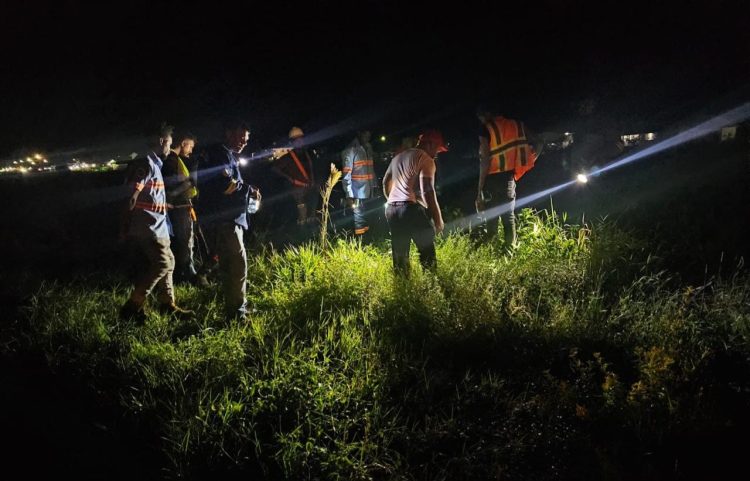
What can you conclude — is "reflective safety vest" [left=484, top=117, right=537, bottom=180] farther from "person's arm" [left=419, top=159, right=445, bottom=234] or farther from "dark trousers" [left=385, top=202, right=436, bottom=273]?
"dark trousers" [left=385, top=202, right=436, bottom=273]

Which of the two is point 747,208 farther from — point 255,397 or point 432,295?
point 255,397

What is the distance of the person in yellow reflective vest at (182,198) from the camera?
475 centimetres

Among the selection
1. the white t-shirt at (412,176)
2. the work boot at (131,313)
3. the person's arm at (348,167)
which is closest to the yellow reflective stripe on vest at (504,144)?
the white t-shirt at (412,176)

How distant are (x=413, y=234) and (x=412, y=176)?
0.56m

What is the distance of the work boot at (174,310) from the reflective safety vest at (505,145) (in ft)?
11.8

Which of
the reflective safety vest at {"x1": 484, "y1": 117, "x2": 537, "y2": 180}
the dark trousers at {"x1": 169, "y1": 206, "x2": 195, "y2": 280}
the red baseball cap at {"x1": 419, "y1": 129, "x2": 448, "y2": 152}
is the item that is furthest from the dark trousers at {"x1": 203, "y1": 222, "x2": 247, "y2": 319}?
the reflective safety vest at {"x1": 484, "y1": 117, "x2": 537, "y2": 180}

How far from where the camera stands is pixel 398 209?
4.50m

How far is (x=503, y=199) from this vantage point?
17.7 ft

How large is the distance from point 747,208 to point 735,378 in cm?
397

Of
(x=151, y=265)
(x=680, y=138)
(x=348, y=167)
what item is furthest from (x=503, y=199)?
(x=680, y=138)

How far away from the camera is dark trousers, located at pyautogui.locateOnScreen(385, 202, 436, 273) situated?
14.6 feet

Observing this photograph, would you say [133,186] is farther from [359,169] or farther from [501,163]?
→ [501,163]

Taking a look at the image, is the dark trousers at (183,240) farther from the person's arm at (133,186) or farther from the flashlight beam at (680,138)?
the flashlight beam at (680,138)

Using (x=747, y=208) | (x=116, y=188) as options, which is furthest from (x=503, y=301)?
(x=116, y=188)
